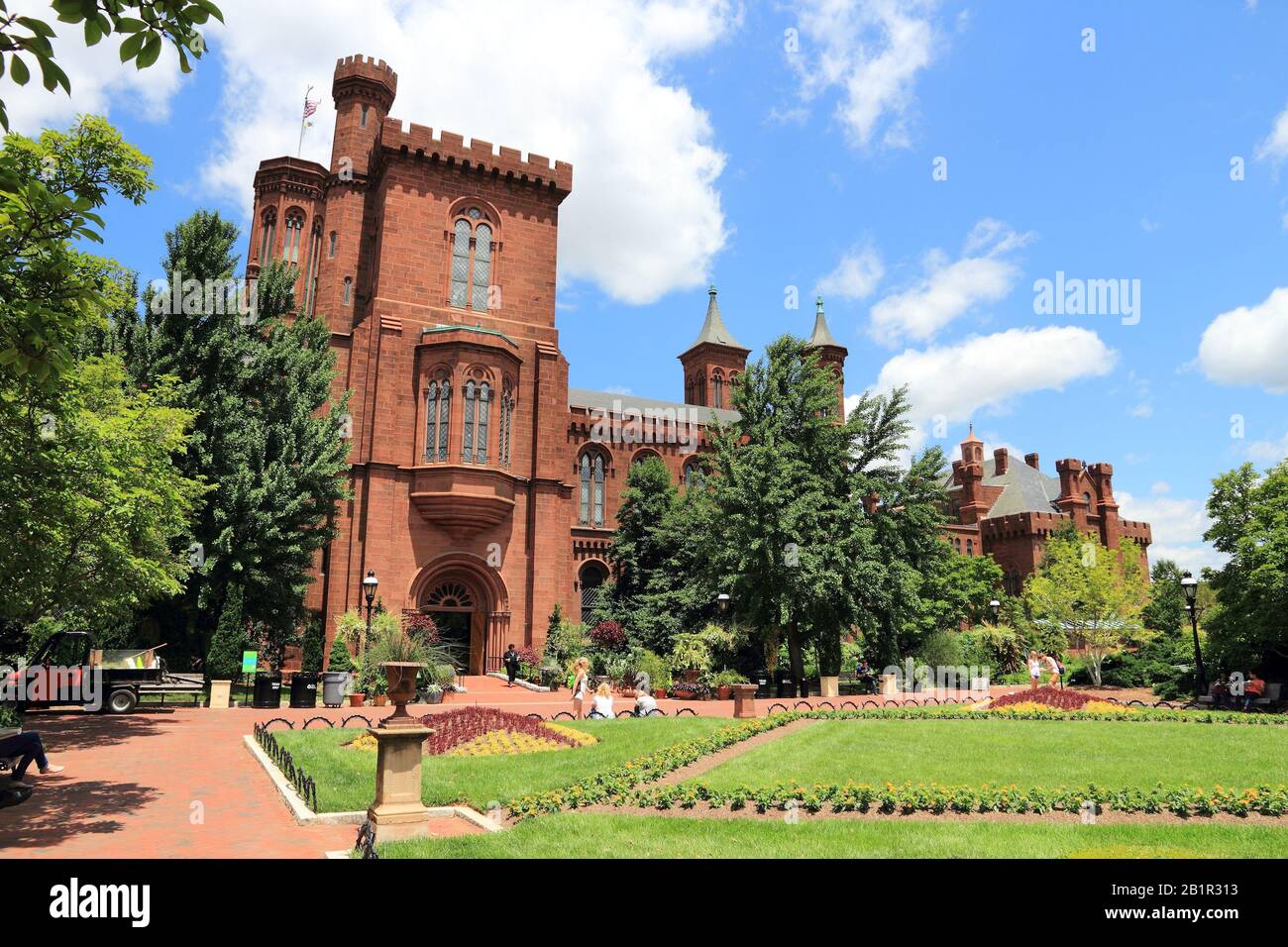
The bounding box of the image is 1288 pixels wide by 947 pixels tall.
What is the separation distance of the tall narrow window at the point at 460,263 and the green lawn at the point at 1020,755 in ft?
79.0

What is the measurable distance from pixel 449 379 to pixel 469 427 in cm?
203

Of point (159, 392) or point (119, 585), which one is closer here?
point (119, 585)

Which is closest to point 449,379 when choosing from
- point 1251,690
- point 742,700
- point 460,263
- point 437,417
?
point 437,417

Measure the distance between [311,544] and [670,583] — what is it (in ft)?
54.7

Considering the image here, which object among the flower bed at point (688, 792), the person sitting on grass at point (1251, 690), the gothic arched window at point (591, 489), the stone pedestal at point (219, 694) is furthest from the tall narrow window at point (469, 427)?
the person sitting on grass at point (1251, 690)

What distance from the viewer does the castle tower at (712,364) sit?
2544 inches

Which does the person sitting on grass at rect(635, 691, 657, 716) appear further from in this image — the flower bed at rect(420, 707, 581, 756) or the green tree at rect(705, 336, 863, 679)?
the green tree at rect(705, 336, 863, 679)

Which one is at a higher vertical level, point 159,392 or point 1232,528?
point 159,392

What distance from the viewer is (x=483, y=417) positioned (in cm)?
3231

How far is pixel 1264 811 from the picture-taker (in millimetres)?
9492

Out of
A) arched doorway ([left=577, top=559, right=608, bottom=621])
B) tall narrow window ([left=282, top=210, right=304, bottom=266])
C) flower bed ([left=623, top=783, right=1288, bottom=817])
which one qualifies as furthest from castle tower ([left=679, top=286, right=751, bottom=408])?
flower bed ([left=623, top=783, right=1288, bottom=817])

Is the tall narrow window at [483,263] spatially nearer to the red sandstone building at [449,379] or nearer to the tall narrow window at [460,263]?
the red sandstone building at [449,379]
